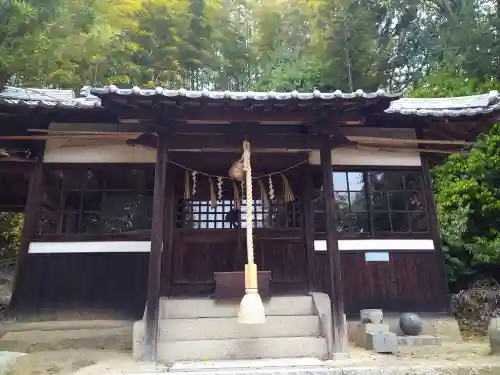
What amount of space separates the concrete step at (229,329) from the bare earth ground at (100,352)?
2.21 feet

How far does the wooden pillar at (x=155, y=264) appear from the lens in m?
5.29

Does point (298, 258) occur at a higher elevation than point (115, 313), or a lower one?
higher

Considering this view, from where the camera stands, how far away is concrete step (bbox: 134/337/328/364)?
17.7 feet

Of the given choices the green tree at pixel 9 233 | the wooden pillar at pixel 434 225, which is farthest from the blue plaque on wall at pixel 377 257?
the green tree at pixel 9 233

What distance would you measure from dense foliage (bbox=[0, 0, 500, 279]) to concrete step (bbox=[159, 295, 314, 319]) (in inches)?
241

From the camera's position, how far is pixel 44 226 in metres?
7.12

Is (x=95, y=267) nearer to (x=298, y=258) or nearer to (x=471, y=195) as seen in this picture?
(x=298, y=258)

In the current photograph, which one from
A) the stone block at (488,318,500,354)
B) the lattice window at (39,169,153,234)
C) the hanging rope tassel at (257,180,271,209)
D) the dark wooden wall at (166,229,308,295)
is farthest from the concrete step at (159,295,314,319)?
the stone block at (488,318,500,354)

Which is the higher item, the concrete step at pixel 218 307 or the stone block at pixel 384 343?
the concrete step at pixel 218 307

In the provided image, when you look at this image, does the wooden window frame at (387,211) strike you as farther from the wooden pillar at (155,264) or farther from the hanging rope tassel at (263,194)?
the wooden pillar at (155,264)

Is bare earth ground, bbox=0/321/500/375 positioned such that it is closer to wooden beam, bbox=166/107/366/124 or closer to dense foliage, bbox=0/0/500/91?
wooden beam, bbox=166/107/366/124

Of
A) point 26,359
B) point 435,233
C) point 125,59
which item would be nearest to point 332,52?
point 125,59

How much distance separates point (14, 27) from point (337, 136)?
5026 millimetres

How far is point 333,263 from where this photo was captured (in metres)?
5.81
